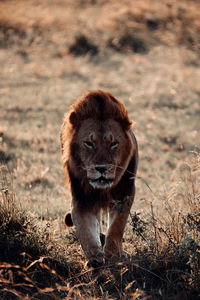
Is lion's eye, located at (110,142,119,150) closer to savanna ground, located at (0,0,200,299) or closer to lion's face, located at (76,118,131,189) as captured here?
lion's face, located at (76,118,131,189)

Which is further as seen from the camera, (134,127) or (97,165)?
(134,127)

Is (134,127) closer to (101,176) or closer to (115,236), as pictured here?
(101,176)

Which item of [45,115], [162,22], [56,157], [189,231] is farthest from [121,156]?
[162,22]

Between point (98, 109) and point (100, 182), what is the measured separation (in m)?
0.74

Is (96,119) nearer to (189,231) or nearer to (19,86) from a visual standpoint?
(189,231)

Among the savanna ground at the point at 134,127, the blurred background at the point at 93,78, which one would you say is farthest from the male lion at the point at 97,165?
the blurred background at the point at 93,78

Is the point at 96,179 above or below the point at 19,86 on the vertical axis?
above

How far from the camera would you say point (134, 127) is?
5.30 meters

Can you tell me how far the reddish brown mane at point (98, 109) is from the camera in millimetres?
4309

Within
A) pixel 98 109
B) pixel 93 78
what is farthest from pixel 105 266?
pixel 93 78

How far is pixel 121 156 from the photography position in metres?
4.36

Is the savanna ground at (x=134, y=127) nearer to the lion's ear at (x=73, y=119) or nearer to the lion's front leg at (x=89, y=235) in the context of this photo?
Result: the lion's front leg at (x=89, y=235)

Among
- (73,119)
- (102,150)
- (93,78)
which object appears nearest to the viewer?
(102,150)

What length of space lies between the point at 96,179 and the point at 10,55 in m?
16.2
